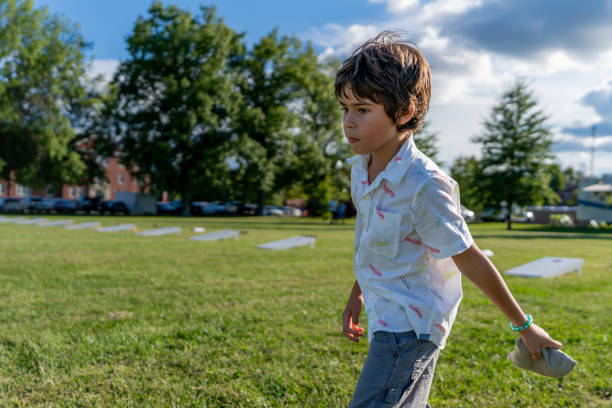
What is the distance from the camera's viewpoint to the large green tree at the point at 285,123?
43.8m

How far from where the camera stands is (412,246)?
179cm

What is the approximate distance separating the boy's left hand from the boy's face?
880 mm

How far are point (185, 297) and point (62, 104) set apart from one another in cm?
4607

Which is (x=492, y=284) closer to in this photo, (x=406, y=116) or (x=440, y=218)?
(x=440, y=218)

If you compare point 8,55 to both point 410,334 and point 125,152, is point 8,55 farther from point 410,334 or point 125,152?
point 410,334

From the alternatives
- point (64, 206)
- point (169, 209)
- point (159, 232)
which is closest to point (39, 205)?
point (64, 206)

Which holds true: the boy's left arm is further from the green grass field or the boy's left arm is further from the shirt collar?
the green grass field

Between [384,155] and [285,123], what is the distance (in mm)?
43325

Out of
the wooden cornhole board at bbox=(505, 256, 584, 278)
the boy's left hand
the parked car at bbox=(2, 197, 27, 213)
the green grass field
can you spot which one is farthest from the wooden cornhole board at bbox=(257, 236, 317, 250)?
the parked car at bbox=(2, 197, 27, 213)

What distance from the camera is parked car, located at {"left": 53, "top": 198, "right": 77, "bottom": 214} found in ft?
156

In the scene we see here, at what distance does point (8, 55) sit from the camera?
4250 cm

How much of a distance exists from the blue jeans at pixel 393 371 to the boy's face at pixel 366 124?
72 centimetres

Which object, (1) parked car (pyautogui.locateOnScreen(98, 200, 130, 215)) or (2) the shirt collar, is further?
(1) parked car (pyautogui.locateOnScreen(98, 200, 130, 215))

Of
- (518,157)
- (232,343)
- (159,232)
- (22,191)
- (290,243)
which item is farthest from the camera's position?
(22,191)
